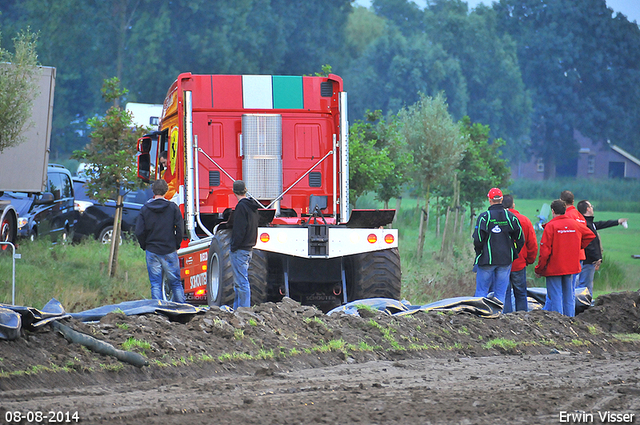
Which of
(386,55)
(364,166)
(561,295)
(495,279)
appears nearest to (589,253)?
(561,295)

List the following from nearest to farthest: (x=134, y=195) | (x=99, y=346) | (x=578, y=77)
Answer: (x=99, y=346) < (x=134, y=195) < (x=578, y=77)

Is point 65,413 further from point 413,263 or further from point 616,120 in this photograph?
point 616,120

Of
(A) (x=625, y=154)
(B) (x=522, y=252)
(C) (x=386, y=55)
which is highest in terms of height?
(C) (x=386, y=55)

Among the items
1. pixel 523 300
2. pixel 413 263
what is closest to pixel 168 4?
pixel 413 263

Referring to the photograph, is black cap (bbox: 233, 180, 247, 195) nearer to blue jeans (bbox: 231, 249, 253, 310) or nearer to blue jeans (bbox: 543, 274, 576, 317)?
blue jeans (bbox: 231, 249, 253, 310)

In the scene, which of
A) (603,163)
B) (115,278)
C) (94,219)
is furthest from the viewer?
(603,163)

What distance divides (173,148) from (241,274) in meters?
3.50

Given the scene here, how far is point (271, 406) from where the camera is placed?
5.66m

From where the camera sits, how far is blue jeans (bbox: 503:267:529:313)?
35.9 feet

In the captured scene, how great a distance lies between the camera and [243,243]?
32.2ft

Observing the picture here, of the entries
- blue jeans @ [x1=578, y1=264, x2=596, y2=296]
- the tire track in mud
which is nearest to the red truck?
blue jeans @ [x1=578, y1=264, x2=596, y2=296]

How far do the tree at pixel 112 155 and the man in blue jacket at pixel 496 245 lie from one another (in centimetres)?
652

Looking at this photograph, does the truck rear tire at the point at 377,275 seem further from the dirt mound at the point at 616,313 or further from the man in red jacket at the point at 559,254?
the dirt mound at the point at 616,313

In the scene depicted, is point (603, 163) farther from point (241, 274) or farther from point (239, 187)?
point (241, 274)
